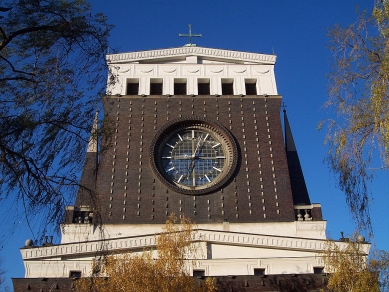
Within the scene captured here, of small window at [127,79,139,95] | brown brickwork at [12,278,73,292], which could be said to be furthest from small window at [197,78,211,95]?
brown brickwork at [12,278,73,292]

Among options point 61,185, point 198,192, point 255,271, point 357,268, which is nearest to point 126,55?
point 198,192

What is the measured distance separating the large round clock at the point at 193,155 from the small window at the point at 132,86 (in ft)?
13.6

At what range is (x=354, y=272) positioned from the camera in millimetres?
19797

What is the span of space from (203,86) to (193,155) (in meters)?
5.90

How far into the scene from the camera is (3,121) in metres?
11.3

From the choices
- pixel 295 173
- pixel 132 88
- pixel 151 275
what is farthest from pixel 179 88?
pixel 151 275

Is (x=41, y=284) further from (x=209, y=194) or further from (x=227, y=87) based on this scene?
(x=227, y=87)

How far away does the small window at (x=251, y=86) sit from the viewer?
3312 cm

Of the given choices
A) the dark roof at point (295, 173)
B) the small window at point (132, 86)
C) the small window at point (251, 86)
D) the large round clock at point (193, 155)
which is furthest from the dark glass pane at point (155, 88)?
the dark roof at point (295, 173)

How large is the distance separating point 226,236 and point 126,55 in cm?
1497

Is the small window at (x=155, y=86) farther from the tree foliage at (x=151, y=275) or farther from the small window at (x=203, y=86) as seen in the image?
the tree foliage at (x=151, y=275)

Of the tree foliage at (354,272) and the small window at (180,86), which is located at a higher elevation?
the small window at (180,86)

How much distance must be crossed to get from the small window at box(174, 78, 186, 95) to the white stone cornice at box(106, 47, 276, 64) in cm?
202

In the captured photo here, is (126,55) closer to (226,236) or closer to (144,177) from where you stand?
(144,177)
